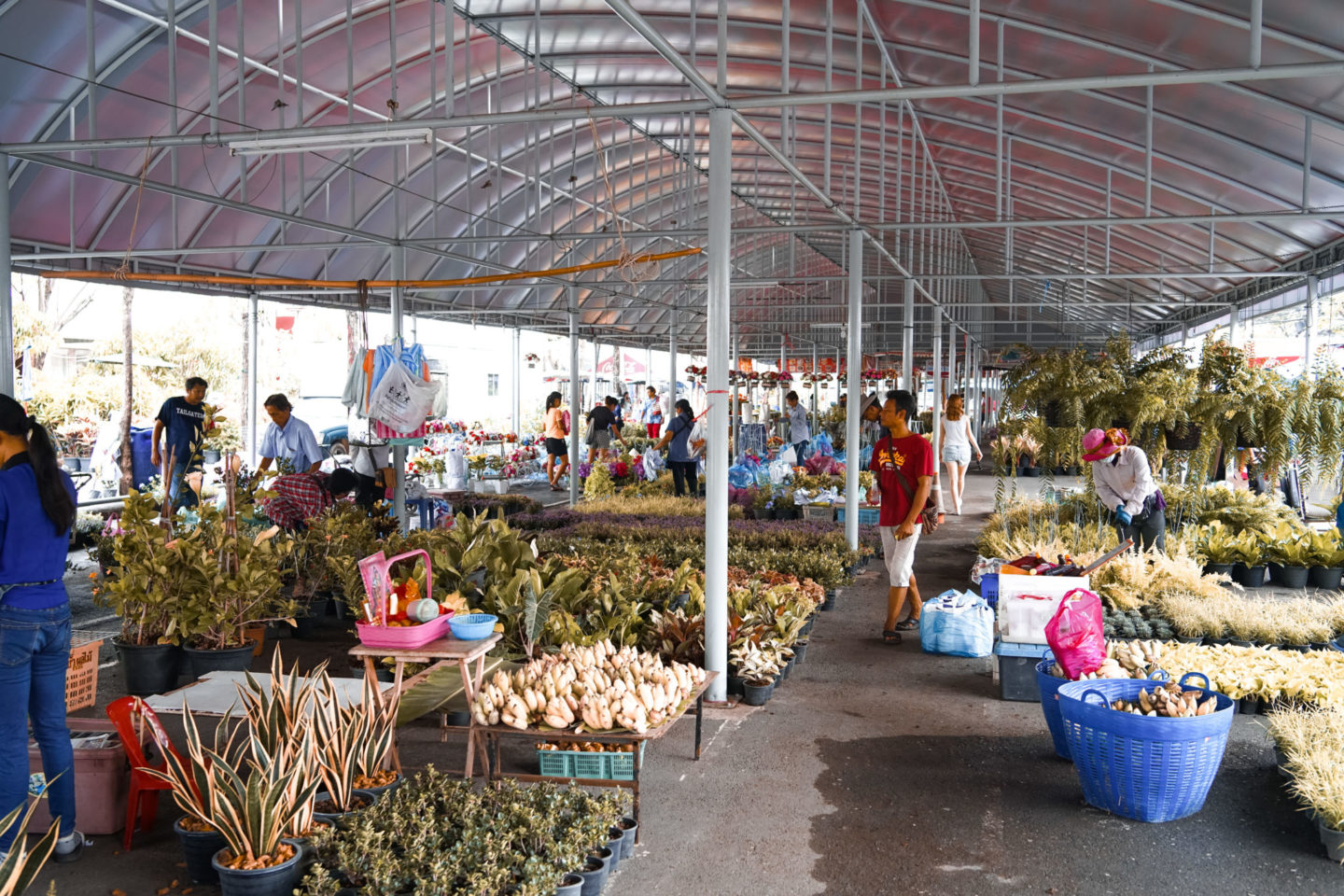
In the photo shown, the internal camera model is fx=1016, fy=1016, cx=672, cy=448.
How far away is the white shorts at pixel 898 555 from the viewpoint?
740 centimetres

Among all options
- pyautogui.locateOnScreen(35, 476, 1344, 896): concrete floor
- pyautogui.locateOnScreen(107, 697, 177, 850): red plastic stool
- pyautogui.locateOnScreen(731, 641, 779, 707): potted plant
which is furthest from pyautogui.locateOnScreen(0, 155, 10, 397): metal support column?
pyautogui.locateOnScreen(731, 641, 779, 707): potted plant

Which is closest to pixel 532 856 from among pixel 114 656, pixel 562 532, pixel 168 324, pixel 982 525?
pixel 114 656

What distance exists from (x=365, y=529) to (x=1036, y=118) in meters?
8.60

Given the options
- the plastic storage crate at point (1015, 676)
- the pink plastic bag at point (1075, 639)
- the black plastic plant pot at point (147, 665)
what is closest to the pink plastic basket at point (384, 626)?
the black plastic plant pot at point (147, 665)

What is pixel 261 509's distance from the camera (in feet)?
29.5

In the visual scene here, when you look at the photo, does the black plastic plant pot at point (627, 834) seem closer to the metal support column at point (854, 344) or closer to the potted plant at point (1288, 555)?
the metal support column at point (854, 344)

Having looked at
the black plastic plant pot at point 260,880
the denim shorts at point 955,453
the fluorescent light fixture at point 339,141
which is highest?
the fluorescent light fixture at point 339,141

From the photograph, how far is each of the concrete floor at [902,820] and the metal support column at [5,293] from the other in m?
3.72

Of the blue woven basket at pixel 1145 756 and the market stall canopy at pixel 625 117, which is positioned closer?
the blue woven basket at pixel 1145 756

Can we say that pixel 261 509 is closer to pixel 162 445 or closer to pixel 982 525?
pixel 162 445

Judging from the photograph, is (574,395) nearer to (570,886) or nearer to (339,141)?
(339,141)

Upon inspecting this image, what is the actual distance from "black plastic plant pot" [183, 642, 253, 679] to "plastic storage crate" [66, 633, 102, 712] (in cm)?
54

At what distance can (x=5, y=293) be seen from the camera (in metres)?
6.74

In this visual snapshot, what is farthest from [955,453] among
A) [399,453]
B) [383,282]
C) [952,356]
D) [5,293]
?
[5,293]
